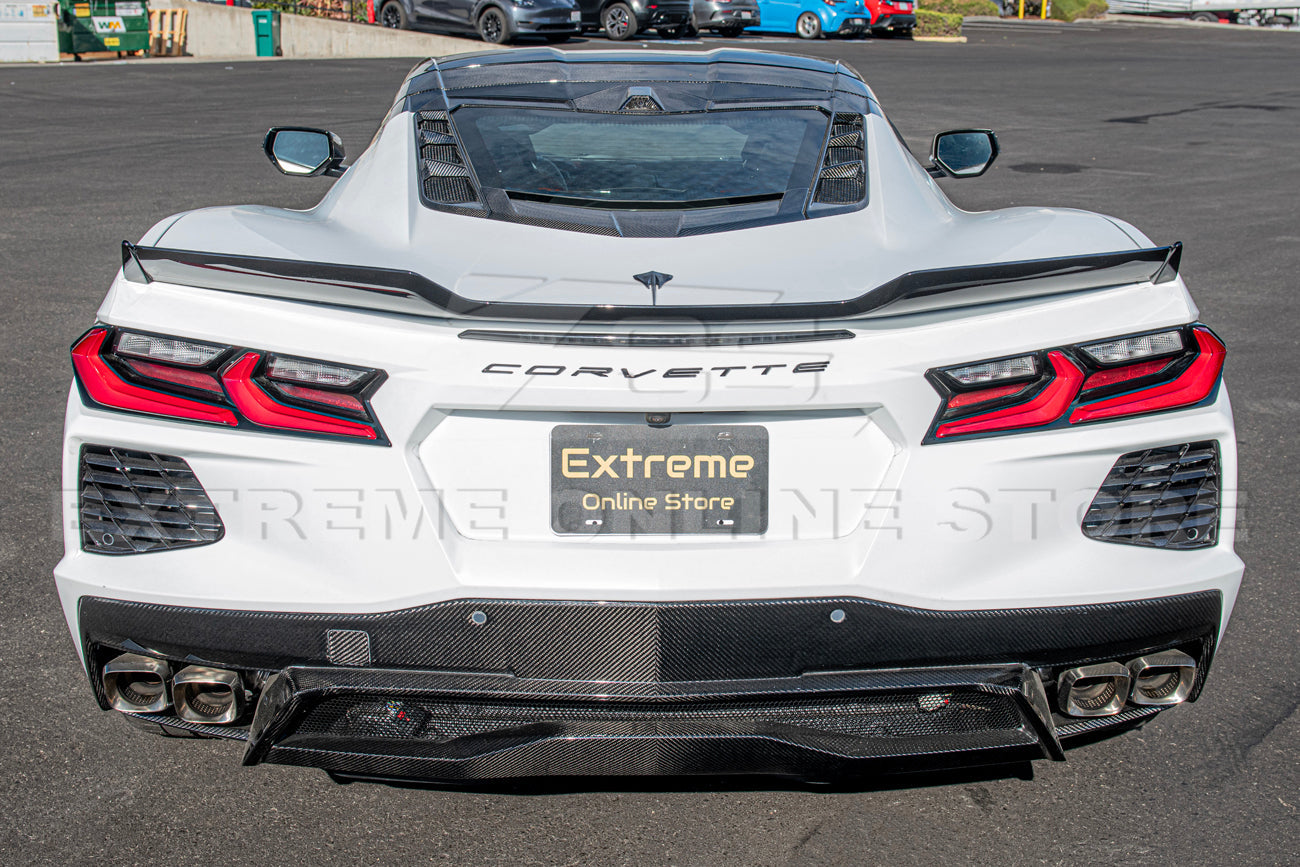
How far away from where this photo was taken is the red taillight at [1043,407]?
2287mm

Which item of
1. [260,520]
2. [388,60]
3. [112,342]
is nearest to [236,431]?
[260,520]

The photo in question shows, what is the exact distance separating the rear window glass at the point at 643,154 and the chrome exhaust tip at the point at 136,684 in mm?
1364

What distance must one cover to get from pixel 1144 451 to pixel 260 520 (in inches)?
64.8

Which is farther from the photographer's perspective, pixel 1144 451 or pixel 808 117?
pixel 808 117

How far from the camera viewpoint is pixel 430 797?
9.26ft

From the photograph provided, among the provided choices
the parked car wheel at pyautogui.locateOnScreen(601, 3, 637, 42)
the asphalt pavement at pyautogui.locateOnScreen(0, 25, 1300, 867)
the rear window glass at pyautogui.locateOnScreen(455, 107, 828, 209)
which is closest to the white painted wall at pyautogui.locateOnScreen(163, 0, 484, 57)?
the parked car wheel at pyautogui.locateOnScreen(601, 3, 637, 42)

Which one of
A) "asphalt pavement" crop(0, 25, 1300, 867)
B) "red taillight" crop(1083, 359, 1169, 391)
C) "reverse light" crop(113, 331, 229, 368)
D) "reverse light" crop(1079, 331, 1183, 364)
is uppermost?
"reverse light" crop(1079, 331, 1183, 364)

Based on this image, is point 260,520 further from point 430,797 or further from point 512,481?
point 430,797

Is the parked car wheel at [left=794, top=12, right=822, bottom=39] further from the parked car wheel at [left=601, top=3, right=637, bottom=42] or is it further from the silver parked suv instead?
the parked car wheel at [left=601, top=3, right=637, bottom=42]

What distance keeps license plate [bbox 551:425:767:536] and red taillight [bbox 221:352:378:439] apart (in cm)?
36

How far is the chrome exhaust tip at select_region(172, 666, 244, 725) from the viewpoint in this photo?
2.38m

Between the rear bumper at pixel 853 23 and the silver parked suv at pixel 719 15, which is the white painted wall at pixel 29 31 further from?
the rear bumper at pixel 853 23

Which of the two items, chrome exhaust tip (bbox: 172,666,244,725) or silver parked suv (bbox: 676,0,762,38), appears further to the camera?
silver parked suv (bbox: 676,0,762,38)

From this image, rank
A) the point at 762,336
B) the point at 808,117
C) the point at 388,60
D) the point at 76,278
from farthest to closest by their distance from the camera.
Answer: the point at 388,60 < the point at 76,278 < the point at 808,117 < the point at 762,336
